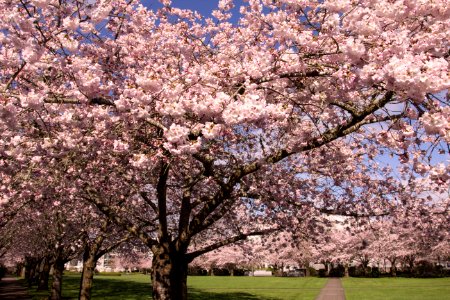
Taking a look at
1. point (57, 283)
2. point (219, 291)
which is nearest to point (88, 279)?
point (57, 283)

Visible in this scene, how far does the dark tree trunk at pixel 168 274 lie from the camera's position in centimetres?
1146

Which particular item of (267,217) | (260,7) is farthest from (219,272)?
(260,7)

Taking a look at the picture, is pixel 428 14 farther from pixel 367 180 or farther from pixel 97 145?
pixel 367 180

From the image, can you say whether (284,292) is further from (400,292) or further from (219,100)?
(219,100)

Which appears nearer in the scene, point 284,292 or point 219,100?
point 219,100

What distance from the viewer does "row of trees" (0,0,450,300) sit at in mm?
6121

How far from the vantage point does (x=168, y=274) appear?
11.6m

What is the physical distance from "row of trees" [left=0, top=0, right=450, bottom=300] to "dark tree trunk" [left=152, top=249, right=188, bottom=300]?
4cm

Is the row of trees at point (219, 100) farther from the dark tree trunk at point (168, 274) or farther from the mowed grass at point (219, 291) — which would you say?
the mowed grass at point (219, 291)

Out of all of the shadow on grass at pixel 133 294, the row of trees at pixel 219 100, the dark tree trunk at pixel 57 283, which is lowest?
the shadow on grass at pixel 133 294

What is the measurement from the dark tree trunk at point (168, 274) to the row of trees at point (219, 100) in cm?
4

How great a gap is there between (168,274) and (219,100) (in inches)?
274

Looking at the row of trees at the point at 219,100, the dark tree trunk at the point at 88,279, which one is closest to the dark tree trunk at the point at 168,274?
the row of trees at the point at 219,100

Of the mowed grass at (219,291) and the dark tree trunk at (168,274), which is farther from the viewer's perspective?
the mowed grass at (219,291)
